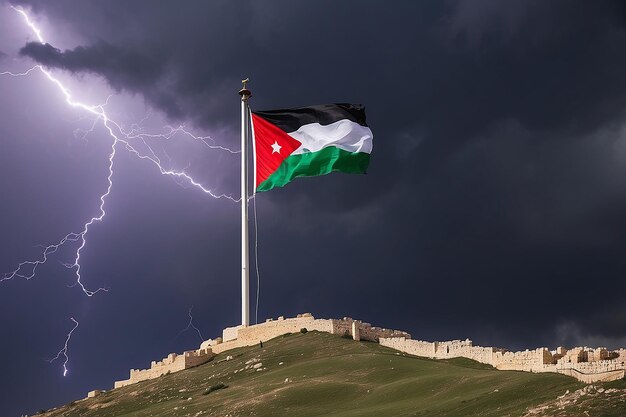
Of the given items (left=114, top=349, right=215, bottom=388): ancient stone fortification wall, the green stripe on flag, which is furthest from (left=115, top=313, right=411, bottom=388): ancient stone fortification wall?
the green stripe on flag

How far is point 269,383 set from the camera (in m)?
71.8

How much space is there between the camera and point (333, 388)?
215 ft

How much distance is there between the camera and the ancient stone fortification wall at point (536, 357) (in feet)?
181

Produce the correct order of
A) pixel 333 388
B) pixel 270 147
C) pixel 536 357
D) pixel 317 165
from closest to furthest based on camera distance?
pixel 536 357, pixel 333 388, pixel 317 165, pixel 270 147

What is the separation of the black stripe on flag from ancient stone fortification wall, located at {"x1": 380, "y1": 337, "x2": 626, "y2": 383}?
2020 centimetres

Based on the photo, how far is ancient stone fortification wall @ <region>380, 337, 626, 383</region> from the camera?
181 feet

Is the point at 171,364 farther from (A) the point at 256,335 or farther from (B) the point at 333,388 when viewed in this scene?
(B) the point at 333,388

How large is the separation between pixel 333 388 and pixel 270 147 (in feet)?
89.5

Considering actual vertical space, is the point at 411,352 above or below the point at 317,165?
below

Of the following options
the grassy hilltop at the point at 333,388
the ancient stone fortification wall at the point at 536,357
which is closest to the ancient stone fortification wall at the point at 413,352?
the ancient stone fortification wall at the point at 536,357

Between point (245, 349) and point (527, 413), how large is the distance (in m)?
52.2

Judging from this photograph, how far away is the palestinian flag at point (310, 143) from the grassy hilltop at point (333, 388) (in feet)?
51.3

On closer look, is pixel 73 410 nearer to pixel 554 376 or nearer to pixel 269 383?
pixel 269 383

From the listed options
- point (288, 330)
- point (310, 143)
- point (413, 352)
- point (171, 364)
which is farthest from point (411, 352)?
point (171, 364)
